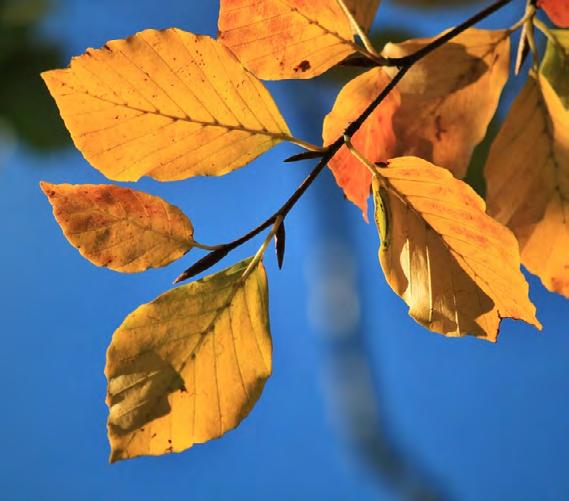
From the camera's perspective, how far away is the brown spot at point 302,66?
0.83ft

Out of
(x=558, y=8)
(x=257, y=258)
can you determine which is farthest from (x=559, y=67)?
(x=257, y=258)

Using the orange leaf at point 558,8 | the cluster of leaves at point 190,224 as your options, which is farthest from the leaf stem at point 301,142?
the orange leaf at point 558,8

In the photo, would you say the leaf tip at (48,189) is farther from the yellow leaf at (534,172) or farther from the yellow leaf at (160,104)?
the yellow leaf at (534,172)

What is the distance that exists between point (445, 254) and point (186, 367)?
103 millimetres

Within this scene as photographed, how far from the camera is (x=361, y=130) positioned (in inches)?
11.5

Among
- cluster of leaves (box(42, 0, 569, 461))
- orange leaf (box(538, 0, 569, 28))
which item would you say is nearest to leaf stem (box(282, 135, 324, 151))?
cluster of leaves (box(42, 0, 569, 461))

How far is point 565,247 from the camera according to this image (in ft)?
0.96

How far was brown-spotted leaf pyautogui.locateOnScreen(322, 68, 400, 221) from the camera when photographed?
0.89 ft

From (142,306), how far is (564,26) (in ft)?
0.65

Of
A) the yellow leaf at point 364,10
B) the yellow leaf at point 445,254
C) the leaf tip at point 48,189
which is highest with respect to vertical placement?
the yellow leaf at point 364,10

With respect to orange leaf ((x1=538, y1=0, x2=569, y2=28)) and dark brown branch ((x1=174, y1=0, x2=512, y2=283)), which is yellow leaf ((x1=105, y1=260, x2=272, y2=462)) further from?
orange leaf ((x1=538, y1=0, x2=569, y2=28))

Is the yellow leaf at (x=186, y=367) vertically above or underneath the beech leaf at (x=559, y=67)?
underneath

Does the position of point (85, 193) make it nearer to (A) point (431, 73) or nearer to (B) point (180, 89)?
(B) point (180, 89)

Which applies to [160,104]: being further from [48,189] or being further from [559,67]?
[559,67]
